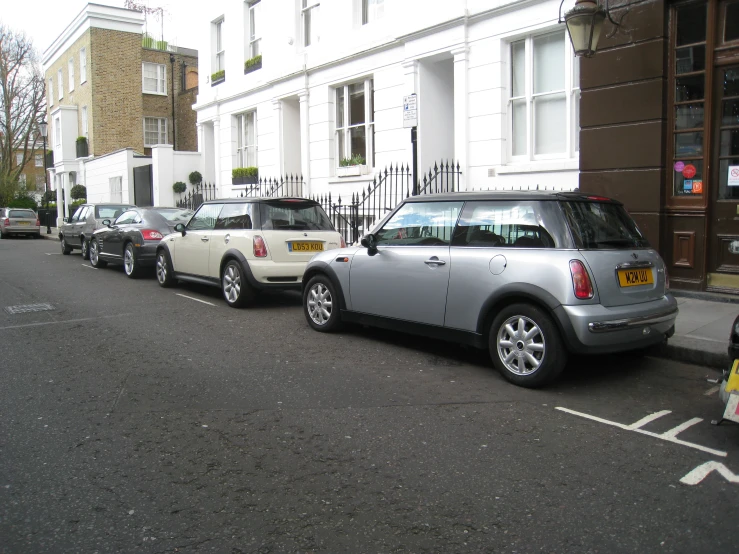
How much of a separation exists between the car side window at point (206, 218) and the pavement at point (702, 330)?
6662mm

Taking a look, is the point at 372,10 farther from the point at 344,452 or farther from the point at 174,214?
the point at 344,452

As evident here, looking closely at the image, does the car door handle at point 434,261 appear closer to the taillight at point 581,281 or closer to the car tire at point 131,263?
the taillight at point 581,281

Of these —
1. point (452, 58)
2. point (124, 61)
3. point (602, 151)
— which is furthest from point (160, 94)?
point (602, 151)

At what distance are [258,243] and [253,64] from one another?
12060mm

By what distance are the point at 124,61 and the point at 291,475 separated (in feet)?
117

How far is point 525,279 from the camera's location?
5566 mm

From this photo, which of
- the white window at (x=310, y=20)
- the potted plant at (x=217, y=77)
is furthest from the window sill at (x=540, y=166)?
the potted plant at (x=217, y=77)

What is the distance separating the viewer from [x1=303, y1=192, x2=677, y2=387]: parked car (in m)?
5.39

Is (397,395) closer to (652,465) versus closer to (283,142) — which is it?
(652,465)

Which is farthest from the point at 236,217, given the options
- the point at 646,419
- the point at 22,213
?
the point at 22,213

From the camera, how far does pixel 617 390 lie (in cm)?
556

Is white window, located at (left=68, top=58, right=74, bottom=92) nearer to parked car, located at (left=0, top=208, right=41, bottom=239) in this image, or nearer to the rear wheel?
parked car, located at (left=0, top=208, right=41, bottom=239)

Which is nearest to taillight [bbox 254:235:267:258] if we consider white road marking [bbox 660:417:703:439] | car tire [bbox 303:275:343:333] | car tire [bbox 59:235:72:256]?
car tire [bbox 303:275:343:333]

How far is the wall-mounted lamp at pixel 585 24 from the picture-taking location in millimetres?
8477
